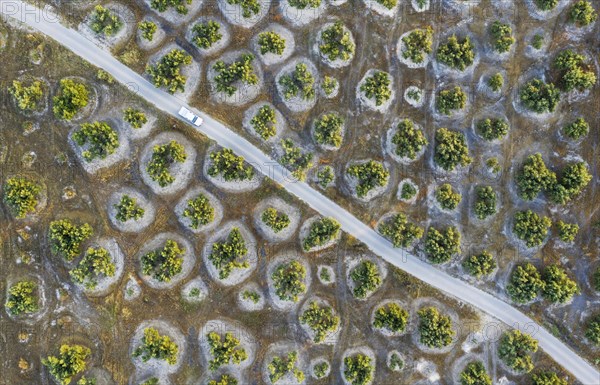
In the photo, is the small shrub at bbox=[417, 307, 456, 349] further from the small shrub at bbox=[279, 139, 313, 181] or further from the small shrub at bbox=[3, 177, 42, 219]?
the small shrub at bbox=[3, 177, 42, 219]

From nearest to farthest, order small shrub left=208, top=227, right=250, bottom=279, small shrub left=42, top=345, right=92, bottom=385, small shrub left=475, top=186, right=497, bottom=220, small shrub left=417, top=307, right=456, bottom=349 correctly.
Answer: small shrub left=42, top=345, right=92, bottom=385
small shrub left=208, top=227, right=250, bottom=279
small shrub left=417, top=307, right=456, bottom=349
small shrub left=475, top=186, right=497, bottom=220

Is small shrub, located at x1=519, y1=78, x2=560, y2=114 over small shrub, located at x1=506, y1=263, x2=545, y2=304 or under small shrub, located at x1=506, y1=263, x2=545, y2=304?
over

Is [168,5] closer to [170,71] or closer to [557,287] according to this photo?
[170,71]

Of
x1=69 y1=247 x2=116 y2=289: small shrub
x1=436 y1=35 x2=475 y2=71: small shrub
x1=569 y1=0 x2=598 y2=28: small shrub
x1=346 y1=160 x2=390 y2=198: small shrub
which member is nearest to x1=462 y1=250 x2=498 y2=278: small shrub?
x1=346 y1=160 x2=390 y2=198: small shrub

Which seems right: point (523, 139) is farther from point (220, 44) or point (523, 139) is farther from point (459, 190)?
point (220, 44)

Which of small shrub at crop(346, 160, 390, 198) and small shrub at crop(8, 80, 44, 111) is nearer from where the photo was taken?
small shrub at crop(8, 80, 44, 111)

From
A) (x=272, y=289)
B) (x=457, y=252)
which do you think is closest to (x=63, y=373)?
(x=272, y=289)

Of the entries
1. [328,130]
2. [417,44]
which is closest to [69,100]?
[328,130]
